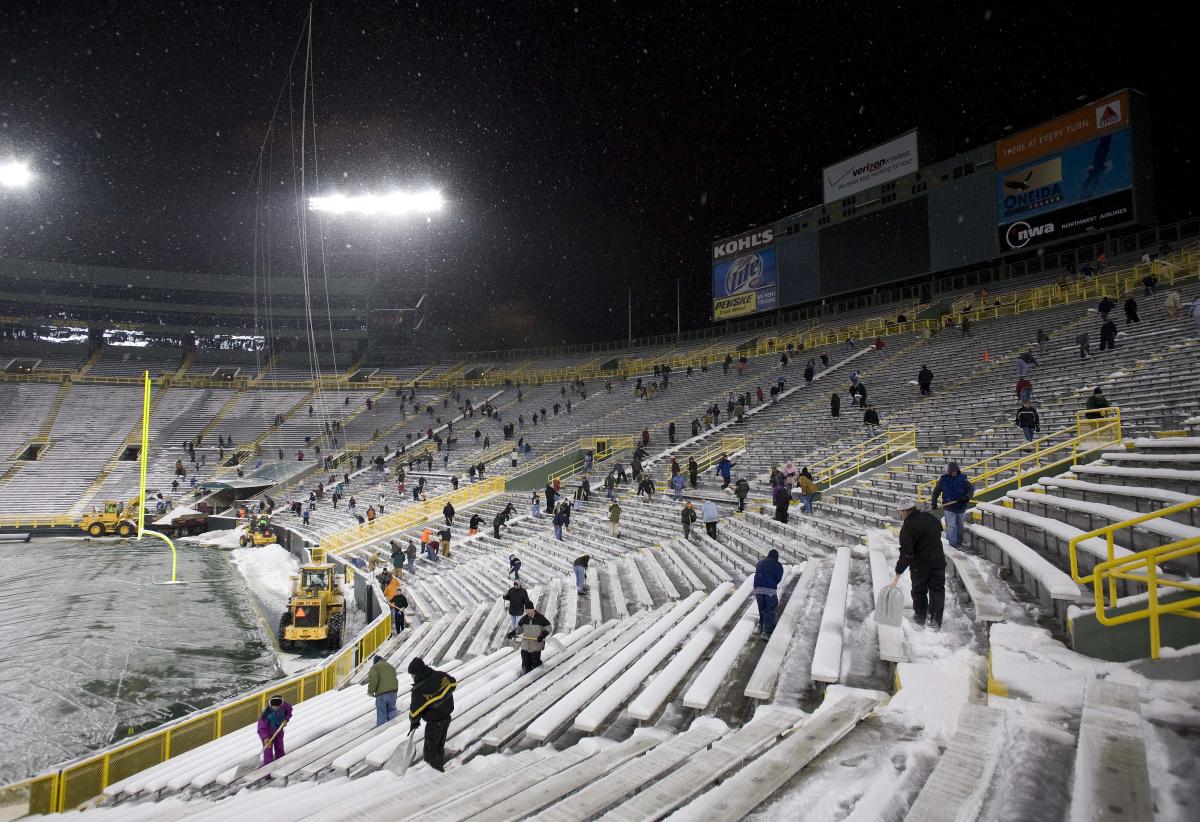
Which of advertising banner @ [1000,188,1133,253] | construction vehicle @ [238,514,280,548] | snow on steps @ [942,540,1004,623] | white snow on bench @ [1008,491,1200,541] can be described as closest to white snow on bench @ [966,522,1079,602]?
snow on steps @ [942,540,1004,623]

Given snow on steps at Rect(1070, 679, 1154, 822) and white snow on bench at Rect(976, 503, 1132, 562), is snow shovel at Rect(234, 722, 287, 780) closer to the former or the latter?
snow on steps at Rect(1070, 679, 1154, 822)

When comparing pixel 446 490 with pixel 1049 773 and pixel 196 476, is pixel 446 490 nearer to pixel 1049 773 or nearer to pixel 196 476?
pixel 196 476

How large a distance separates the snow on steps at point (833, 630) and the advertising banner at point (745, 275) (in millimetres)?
33391

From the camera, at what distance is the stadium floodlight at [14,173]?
50.1 metres

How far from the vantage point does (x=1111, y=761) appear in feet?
10.8

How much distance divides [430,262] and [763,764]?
60.5 m

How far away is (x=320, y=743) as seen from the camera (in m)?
8.23

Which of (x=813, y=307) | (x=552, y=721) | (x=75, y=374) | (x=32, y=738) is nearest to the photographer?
(x=552, y=721)

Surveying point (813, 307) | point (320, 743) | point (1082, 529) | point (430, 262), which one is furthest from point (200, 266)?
point (1082, 529)

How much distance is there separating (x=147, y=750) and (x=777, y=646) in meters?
7.81

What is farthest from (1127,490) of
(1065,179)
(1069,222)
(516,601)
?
(1065,179)

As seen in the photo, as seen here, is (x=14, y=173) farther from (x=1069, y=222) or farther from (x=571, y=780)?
(x=1069, y=222)

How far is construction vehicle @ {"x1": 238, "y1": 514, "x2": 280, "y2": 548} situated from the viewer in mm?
31141

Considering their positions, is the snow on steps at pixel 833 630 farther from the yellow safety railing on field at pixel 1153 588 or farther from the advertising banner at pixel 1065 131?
the advertising banner at pixel 1065 131
